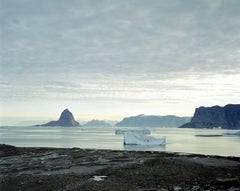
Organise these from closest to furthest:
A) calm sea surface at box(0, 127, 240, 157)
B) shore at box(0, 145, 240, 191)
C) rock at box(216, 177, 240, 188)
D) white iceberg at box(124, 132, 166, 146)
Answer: shore at box(0, 145, 240, 191), rock at box(216, 177, 240, 188), calm sea surface at box(0, 127, 240, 157), white iceberg at box(124, 132, 166, 146)

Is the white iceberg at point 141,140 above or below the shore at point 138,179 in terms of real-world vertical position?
above

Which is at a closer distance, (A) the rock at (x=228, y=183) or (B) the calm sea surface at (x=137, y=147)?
(A) the rock at (x=228, y=183)

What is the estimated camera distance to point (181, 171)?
632 inches

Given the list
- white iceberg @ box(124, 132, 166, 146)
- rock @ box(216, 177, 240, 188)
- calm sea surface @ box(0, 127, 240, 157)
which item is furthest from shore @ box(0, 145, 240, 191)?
white iceberg @ box(124, 132, 166, 146)

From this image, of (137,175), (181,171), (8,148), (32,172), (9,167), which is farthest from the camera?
(8,148)

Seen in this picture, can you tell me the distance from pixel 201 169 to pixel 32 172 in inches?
326


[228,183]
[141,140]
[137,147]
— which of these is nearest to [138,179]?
[228,183]

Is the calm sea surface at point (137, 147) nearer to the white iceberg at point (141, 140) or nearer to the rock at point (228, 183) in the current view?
the white iceberg at point (141, 140)

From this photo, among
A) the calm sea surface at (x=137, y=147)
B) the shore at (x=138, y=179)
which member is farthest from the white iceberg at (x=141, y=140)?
the shore at (x=138, y=179)

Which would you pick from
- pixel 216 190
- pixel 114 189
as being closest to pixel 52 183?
pixel 114 189

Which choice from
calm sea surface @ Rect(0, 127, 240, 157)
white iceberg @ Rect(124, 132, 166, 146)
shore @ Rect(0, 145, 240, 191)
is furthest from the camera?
white iceberg @ Rect(124, 132, 166, 146)

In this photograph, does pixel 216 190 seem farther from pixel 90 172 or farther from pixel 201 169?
pixel 90 172

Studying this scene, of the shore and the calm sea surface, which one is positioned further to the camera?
the calm sea surface

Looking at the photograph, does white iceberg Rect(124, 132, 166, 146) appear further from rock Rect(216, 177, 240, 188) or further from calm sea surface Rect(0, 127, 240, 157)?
rock Rect(216, 177, 240, 188)
